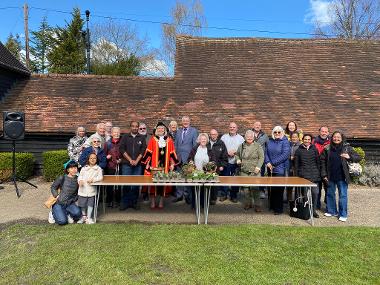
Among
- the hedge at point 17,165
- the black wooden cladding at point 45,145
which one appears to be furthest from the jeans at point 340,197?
the hedge at point 17,165

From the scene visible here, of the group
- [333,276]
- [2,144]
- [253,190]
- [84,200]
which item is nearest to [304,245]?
[333,276]

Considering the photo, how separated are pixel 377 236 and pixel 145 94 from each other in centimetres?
964

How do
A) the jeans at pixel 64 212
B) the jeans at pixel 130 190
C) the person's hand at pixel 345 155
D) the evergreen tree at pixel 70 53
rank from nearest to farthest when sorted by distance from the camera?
the jeans at pixel 64 212
the person's hand at pixel 345 155
the jeans at pixel 130 190
the evergreen tree at pixel 70 53

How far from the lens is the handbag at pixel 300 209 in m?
6.71

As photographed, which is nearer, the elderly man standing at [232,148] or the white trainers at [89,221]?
the white trainers at [89,221]

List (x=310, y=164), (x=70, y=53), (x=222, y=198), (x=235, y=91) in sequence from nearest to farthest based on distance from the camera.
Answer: (x=310, y=164)
(x=222, y=198)
(x=235, y=91)
(x=70, y=53)

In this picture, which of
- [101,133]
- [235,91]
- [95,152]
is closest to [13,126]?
[101,133]

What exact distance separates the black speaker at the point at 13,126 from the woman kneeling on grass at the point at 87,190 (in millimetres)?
3912

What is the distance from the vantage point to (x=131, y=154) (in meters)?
7.41

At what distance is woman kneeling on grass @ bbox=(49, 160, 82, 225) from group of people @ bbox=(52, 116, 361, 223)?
0.06 ft

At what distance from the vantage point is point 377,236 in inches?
222

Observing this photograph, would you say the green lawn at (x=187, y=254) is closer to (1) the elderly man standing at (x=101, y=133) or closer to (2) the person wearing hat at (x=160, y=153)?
(2) the person wearing hat at (x=160, y=153)

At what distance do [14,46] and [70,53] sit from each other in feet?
39.9

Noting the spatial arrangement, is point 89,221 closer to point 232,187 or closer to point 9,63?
point 232,187
